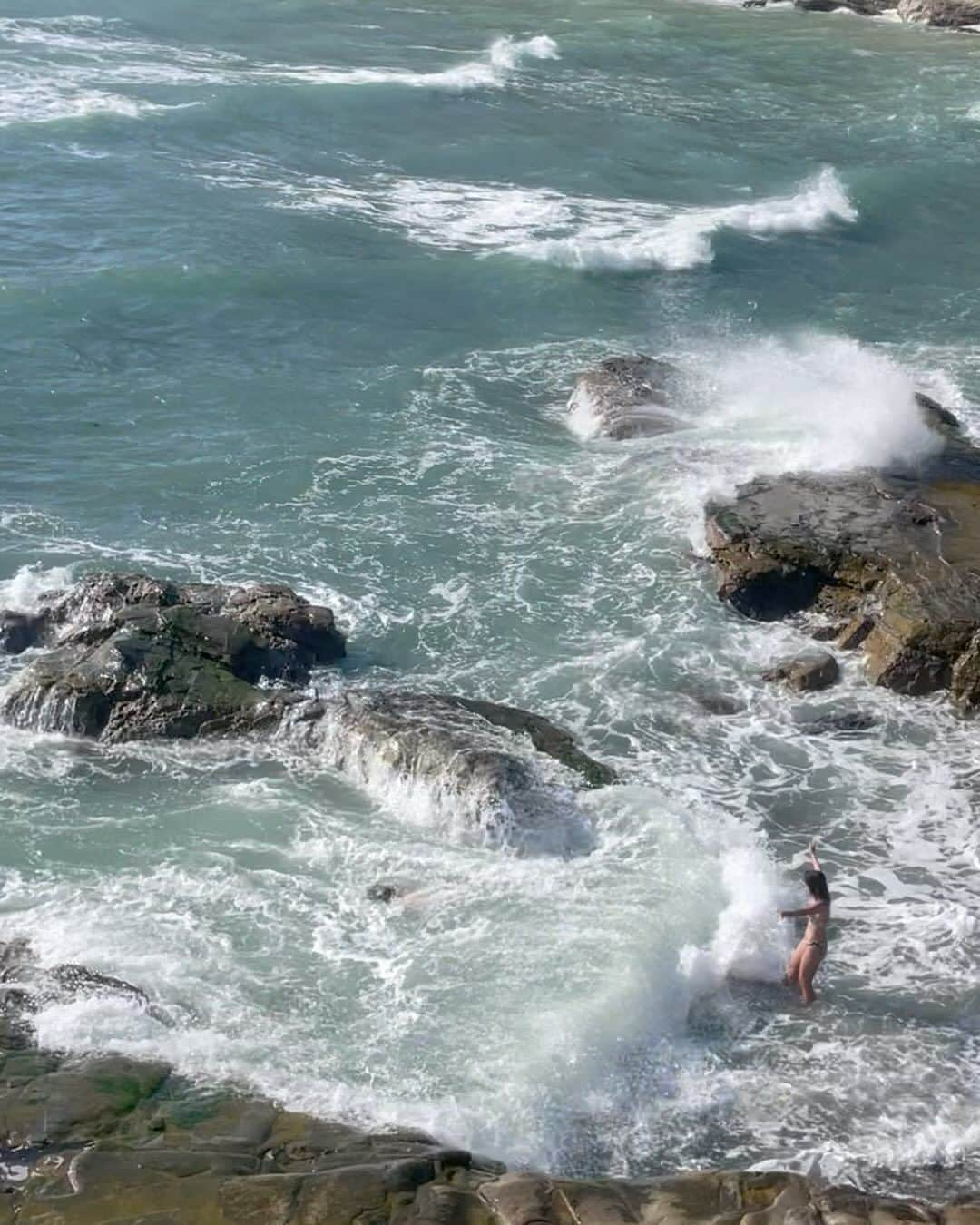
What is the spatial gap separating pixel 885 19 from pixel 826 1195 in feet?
176

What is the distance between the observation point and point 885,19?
56.8 meters

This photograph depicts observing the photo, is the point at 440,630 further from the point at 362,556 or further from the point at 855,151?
the point at 855,151

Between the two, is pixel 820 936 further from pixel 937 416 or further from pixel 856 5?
pixel 856 5

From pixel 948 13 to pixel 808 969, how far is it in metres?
49.2

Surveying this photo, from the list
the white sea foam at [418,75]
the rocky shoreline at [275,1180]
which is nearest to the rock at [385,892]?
the rocky shoreline at [275,1180]

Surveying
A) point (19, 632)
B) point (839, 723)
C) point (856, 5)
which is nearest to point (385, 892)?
point (839, 723)

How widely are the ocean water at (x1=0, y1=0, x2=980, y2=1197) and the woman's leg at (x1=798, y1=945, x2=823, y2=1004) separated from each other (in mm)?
182

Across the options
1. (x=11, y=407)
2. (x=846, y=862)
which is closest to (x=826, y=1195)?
(x=846, y=862)

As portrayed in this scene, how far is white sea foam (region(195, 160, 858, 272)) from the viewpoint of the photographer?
32.4m

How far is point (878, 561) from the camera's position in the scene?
749 inches

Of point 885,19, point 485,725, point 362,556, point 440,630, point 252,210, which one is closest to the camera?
point 485,725

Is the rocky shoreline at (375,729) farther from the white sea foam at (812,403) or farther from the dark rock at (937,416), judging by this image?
the white sea foam at (812,403)

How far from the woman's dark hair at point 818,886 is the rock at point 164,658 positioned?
6.01 metres

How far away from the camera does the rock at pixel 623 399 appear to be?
2405cm
